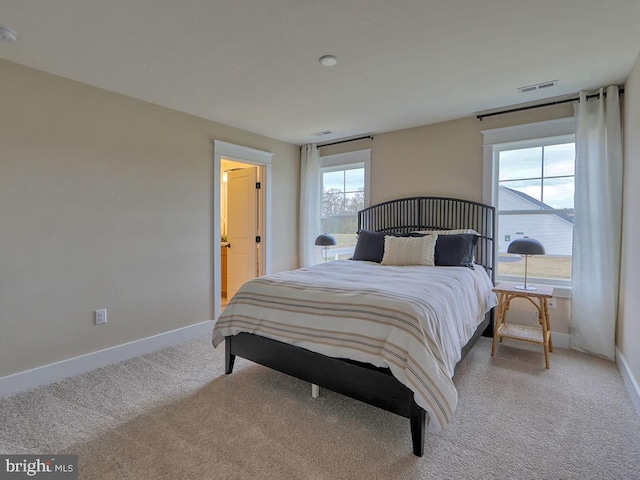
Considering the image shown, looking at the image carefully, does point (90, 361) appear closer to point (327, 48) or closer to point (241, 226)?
point (241, 226)

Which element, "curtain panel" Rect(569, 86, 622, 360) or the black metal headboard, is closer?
"curtain panel" Rect(569, 86, 622, 360)

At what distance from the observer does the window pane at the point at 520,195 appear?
3.43 meters

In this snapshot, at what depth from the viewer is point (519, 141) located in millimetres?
3412

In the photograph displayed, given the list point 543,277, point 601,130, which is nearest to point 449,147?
point 601,130

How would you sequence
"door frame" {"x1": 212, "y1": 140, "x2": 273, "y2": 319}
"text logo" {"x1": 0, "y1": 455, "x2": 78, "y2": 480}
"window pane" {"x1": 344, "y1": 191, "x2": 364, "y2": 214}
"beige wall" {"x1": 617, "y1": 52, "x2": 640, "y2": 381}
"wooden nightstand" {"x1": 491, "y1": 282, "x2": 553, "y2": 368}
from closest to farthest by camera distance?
"text logo" {"x1": 0, "y1": 455, "x2": 78, "y2": 480}
"beige wall" {"x1": 617, "y1": 52, "x2": 640, "y2": 381}
"wooden nightstand" {"x1": 491, "y1": 282, "x2": 553, "y2": 368}
"door frame" {"x1": 212, "y1": 140, "x2": 273, "y2": 319}
"window pane" {"x1": 344, "y1": 191, "x2": 364, "y2": 214}

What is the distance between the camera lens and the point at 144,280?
3199mm

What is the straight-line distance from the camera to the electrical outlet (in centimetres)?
286

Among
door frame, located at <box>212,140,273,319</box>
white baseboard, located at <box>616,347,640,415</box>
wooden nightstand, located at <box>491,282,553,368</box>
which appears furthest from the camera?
door frame, located at <box>212,140,273,319</box>

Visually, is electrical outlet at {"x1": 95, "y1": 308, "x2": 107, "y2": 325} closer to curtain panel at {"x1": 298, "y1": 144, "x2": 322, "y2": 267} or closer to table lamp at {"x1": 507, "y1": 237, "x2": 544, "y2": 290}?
curtain panel at {"x1": 298, "y1": 144, "x2": 322, "y2": 267}

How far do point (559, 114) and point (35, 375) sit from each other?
5186mm

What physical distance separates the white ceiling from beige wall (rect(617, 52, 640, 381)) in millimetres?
339

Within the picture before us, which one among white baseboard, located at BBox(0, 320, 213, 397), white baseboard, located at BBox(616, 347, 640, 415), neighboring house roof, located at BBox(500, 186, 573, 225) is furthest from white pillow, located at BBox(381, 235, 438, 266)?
white baseboard, located at BBox(0, 320, 213, 397)

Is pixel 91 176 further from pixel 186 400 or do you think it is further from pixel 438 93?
pixel 438 93

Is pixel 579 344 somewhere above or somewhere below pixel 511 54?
below
